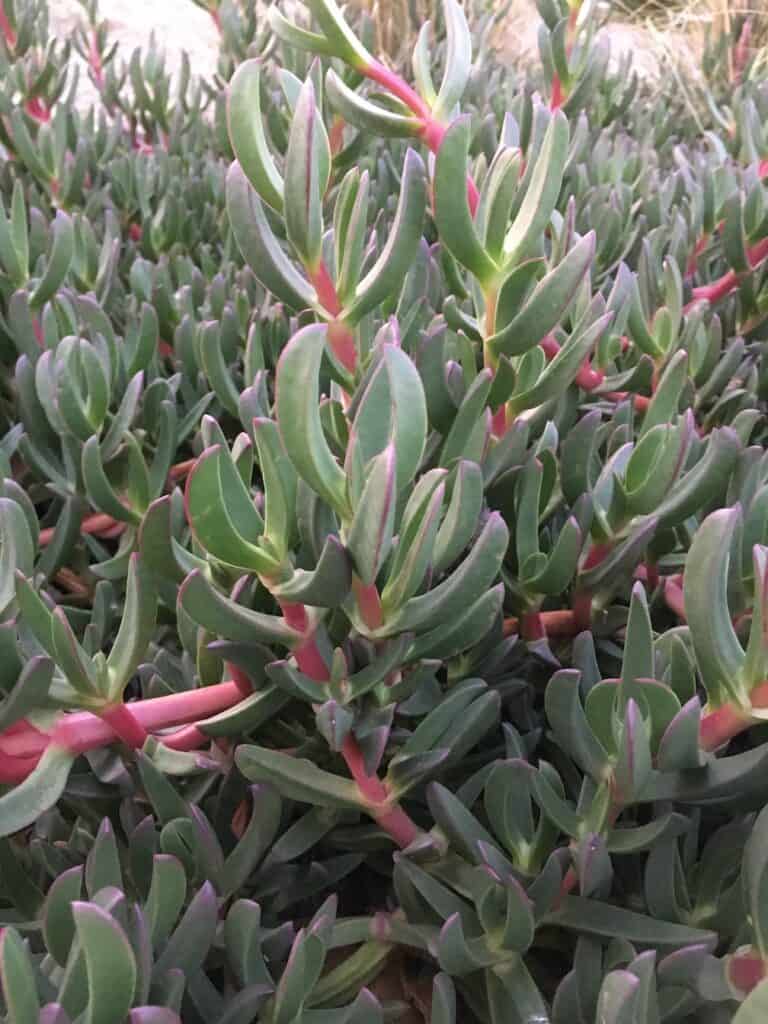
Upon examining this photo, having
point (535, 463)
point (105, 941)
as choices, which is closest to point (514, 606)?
point (535, 463)

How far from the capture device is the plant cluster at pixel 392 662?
0.37m

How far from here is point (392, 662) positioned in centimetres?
41

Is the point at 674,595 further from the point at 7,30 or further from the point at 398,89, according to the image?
the point at 7,30

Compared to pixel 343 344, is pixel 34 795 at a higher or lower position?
lower

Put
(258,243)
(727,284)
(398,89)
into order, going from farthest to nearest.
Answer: (727,284), (398,89), (258,243)

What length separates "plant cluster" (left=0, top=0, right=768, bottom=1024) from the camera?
0.37 m

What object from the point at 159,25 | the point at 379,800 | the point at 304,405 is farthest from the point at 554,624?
the point at 159,25

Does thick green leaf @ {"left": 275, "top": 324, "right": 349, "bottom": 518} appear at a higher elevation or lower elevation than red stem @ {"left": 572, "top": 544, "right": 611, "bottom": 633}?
higher

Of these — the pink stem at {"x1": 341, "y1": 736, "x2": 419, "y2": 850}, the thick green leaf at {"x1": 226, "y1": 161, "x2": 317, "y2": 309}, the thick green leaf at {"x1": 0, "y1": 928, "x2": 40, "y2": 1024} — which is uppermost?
the thick green leaf at {"x1": 226, "y1": 161, "x2": 317, "y2": 309}

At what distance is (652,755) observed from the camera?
41cm

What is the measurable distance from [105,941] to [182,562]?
177 mm

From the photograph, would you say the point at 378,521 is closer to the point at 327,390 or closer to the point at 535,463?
the point at 535,463

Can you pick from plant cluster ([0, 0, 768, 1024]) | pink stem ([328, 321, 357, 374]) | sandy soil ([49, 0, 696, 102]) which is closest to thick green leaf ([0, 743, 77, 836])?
plant cluster ([0, 0, 768, 1024])

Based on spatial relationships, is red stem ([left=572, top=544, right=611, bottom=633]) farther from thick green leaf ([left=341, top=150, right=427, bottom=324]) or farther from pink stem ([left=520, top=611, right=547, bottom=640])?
thick green leaf ([left=341, top=150, right=427, bottom=324])
